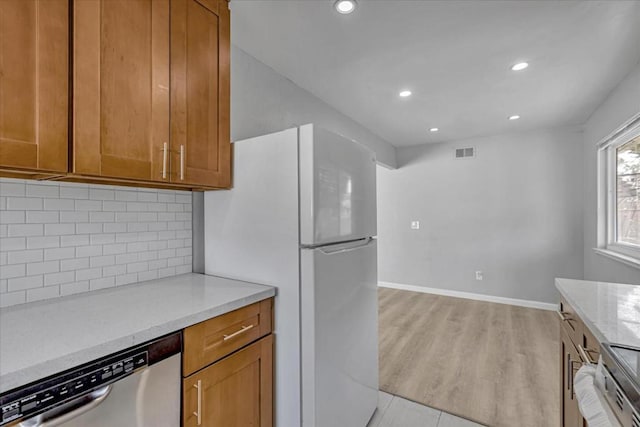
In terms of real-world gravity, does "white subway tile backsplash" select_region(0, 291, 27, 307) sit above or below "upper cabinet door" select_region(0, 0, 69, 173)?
below

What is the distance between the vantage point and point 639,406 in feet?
1.94

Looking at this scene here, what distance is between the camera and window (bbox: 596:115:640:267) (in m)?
2.48

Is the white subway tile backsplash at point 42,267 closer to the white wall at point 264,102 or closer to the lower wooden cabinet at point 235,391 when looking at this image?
the lower wooden cabinet at point 235,391

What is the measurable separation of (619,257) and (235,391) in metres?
3.23

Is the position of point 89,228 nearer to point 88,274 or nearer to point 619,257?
point 88,274

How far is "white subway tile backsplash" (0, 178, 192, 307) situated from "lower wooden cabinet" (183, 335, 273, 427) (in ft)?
2.44

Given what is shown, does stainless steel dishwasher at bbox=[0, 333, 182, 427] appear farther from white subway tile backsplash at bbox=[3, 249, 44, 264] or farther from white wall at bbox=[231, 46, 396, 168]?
white wall at bbox=[231, 46, 396, 168]

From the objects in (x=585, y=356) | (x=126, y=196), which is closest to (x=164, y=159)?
(x=126, y=196)

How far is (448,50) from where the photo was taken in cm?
200

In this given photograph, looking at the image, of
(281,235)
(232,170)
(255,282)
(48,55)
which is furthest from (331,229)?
(48,55)

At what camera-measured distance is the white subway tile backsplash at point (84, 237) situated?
3.82ft

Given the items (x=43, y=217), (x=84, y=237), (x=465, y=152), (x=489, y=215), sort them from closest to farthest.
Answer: (x=43, y=217), (x=84, y=237), (x=489, y=215), (x=465, y=152)

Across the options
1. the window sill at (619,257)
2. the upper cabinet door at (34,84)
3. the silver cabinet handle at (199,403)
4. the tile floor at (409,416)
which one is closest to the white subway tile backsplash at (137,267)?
the upper cabinet door at (34,84)

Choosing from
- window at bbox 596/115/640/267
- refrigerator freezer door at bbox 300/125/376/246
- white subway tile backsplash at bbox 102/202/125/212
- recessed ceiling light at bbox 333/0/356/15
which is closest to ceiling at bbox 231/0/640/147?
recessed ceiling light at bbox 333/0/356/15
